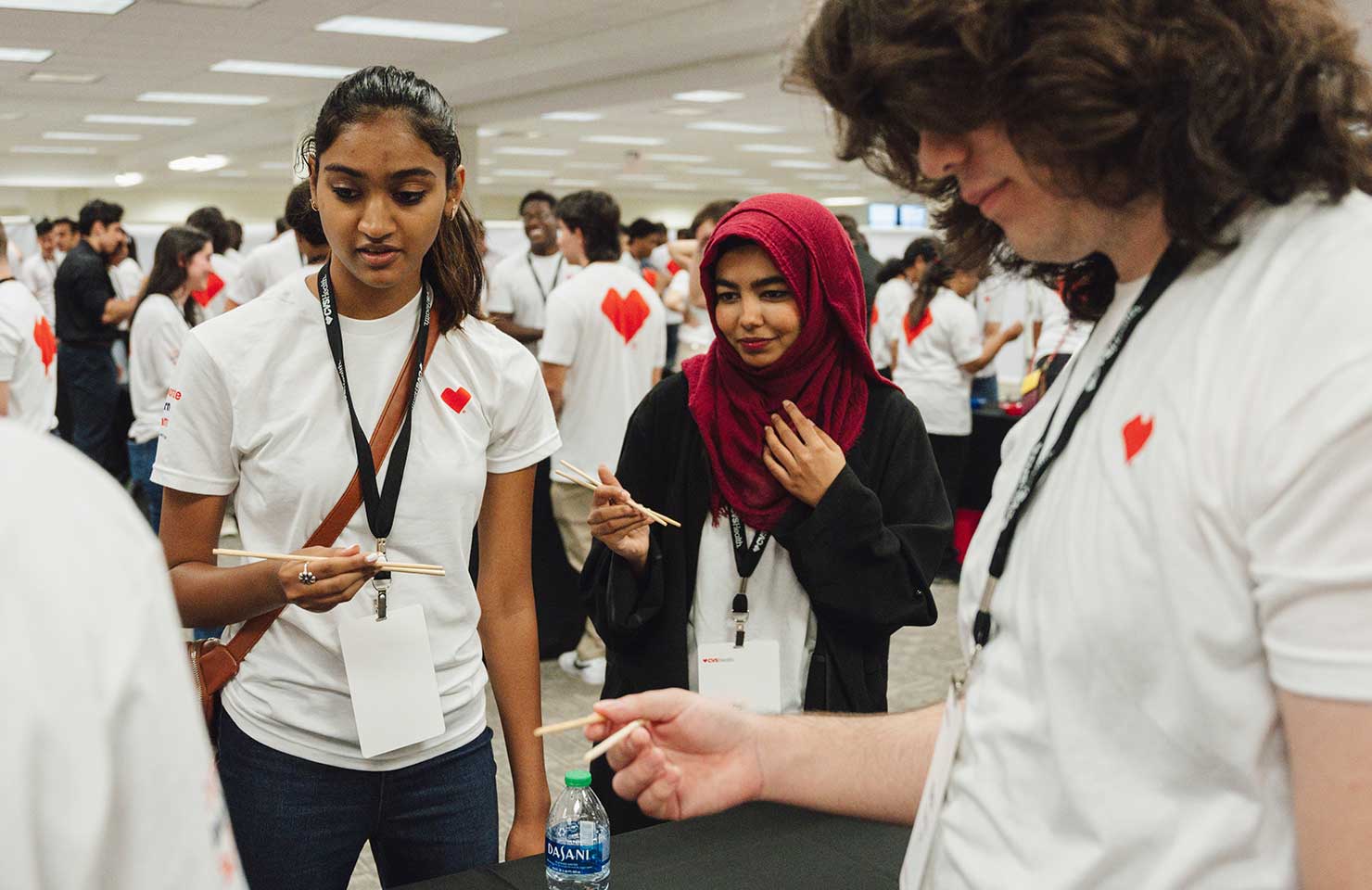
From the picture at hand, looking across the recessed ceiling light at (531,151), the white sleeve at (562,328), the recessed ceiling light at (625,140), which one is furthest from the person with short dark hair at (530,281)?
the recessed ceiling light at (531,151)

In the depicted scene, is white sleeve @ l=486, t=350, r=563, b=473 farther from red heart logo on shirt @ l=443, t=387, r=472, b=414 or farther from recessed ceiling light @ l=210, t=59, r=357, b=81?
recessed ceiling light @ l=210, t=59, r=357, b=81

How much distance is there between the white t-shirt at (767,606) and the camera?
70.9 inches

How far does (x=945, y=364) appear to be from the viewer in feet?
18.2

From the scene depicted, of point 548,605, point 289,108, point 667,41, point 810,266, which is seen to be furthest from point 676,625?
point 289,108

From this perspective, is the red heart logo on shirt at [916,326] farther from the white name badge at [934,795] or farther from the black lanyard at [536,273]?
the white name badge at [934,795]

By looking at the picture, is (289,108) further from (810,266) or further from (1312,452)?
(1312,452)

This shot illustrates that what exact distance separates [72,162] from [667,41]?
13.4 m

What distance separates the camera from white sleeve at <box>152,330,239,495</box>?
4.78 ft

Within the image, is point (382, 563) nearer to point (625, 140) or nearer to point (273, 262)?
point (273, 262)

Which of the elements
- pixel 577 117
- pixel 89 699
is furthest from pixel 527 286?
pixel 577 117

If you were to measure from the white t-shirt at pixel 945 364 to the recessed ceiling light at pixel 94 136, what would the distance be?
40.2 ft

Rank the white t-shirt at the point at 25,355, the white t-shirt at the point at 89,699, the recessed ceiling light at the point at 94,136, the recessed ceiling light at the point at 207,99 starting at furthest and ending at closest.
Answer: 1. the recessed ceiling light at the point at 94,136
2. the recessed ceiling light at the point at 207,99
3. the white t-shirt at the point at 25,355
4. the white t-shirt at the point at 89,699

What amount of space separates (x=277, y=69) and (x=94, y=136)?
21.4 ft

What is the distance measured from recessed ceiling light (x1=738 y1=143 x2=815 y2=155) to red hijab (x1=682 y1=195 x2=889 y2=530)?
1359 cm
